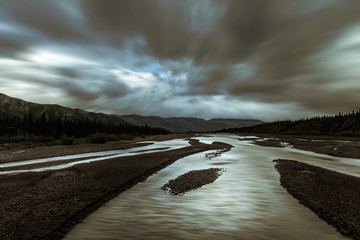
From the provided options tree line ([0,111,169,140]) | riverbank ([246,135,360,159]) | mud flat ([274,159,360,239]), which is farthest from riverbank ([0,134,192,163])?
riverbank ([246,135,360,159])

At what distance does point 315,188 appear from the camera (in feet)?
41.4

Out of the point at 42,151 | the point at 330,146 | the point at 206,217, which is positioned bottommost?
the point at 42,151

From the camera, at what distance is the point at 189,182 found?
14.3 meters

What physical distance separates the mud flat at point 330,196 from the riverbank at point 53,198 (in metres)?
9.89

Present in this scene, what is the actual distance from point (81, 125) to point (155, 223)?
111m

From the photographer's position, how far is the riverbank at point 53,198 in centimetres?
710

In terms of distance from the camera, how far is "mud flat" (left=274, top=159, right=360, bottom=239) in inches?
313

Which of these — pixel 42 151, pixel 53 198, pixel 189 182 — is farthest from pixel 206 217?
pixel 42 151

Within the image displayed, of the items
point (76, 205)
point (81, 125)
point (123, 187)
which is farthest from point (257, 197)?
point (81, 125)

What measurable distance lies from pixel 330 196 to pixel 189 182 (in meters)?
8.03

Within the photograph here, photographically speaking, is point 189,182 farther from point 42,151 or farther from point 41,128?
point 41,128

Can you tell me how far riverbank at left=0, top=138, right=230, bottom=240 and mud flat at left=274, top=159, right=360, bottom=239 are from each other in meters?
9.89

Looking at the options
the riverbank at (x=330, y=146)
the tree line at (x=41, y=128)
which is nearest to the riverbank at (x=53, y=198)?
the riverbank at (x=330, y=146)

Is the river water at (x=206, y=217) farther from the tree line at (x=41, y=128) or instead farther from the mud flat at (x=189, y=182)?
the tree line at (x=41, y=128)
